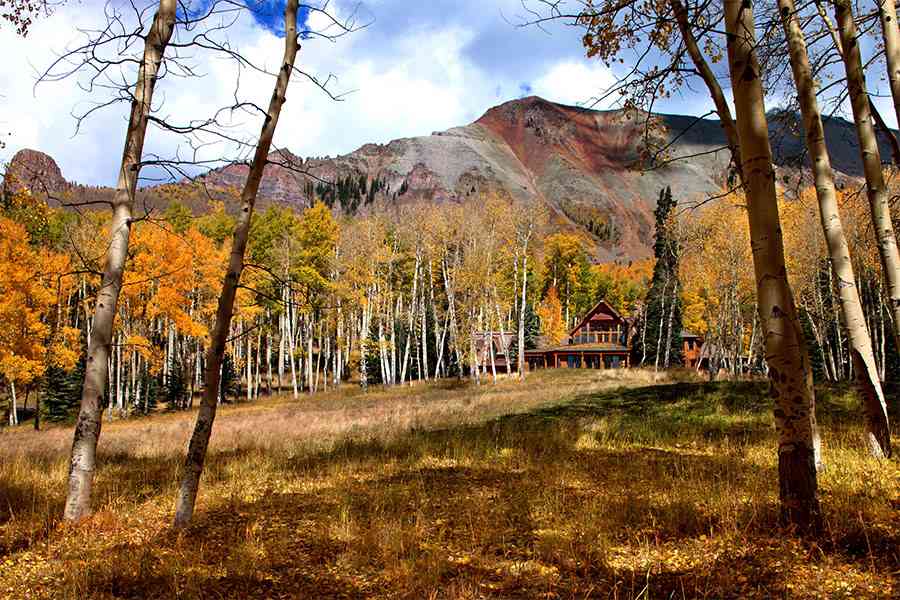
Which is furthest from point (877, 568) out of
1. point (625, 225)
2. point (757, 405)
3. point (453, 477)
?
point (625, 225)

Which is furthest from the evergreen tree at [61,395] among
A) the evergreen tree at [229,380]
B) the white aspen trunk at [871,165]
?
the white aspen trunk at [871,165]

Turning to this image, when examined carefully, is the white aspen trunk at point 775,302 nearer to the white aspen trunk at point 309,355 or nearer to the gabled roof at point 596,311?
the white aspen trunk at point 309,355

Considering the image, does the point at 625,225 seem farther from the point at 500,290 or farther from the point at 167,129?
the point at 167,129

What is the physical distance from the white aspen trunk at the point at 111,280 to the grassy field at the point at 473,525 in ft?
1.54

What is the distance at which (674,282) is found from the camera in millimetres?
36000

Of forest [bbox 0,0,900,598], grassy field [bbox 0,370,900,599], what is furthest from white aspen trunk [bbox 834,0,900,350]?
grassy field [bbox 0,370,900,599]

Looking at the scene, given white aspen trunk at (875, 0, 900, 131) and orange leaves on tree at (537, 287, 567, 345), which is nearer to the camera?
white aspen trunk at (875, 0, 900, 131)

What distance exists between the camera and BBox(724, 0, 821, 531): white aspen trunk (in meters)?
3.94

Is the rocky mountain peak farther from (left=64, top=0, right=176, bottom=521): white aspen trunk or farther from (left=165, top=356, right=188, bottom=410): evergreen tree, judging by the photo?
(left=165, top=356, right=188, bottom=410): evergreen tree

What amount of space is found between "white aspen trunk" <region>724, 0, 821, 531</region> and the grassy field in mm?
351

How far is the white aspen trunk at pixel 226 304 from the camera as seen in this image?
5289mm

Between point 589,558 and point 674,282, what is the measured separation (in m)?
35.2

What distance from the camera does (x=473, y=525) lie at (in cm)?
505

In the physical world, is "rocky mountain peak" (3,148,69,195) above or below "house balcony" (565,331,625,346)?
above
